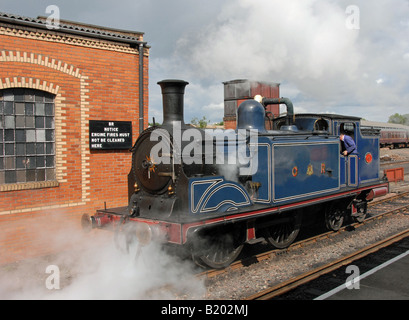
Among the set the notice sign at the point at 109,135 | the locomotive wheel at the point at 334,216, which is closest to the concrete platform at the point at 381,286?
the locomotive wheel at the point at 334,216

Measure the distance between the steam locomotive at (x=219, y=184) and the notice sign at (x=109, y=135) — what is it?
1659mm

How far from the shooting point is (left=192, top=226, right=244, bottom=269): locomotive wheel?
5.78 m

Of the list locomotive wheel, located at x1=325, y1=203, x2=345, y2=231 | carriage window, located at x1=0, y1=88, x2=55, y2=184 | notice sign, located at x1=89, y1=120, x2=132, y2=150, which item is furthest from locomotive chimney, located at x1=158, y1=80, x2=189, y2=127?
locomotive wheel, located at x1=325, y1=203, x2=345, y2=231

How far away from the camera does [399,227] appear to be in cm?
900

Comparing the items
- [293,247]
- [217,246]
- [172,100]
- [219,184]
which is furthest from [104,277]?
[293,247]

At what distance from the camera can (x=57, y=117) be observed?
744 centimetres

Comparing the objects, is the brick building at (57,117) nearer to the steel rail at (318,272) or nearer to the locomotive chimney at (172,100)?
the locomotive chimney at (172,100)

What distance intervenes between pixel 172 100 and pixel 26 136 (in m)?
3.06

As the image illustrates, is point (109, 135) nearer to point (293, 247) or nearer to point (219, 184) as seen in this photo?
point (219, 184)

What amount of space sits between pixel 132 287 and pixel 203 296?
98 centimetres

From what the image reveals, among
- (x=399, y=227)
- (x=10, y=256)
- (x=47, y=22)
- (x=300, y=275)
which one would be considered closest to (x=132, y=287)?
(x=300, y=275)

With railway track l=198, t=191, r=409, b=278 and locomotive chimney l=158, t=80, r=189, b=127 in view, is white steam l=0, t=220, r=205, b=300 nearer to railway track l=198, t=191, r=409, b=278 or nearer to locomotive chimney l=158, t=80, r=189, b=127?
railway track l=198, t=191, r=409, b=278
